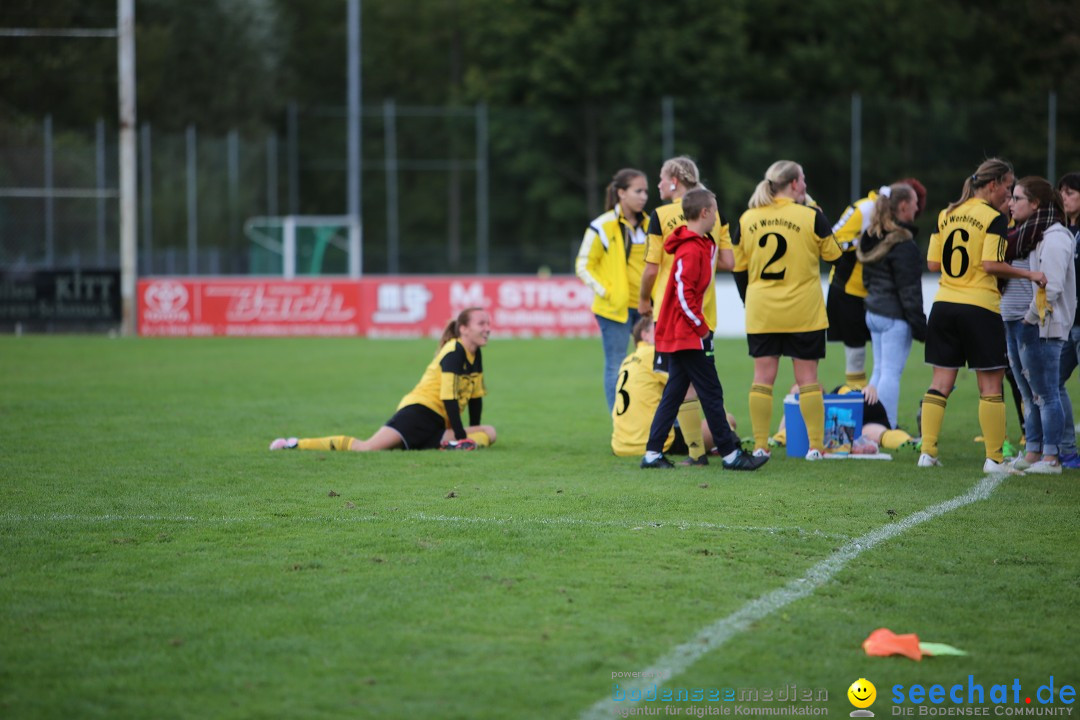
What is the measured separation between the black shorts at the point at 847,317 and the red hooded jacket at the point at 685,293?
2.28 m

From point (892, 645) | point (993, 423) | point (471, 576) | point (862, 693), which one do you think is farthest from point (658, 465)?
point (862, 693)

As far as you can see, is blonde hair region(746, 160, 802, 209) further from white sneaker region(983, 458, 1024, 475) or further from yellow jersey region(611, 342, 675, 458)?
white sneaker region(983, 458, 1024, 475)

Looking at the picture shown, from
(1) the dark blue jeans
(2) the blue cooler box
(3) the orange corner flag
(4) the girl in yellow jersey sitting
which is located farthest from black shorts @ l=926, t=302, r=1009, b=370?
(3) the orange corner flag

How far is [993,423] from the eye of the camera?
8.73m

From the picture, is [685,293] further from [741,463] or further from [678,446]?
[678,446]

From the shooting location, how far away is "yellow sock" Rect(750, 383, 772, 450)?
360 inches

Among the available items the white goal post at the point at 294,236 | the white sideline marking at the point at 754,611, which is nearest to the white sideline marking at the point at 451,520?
the white sideline marking at the point at 754,611

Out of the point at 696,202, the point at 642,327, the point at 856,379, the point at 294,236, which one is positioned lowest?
the point at 856,379

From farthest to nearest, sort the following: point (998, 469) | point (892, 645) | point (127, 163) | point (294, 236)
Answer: point (294, 236), point (127, 163), point (998, 469), point (892, 645)

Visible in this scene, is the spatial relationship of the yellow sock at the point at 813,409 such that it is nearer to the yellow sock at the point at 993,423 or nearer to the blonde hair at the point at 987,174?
the yellow sock at the point at 993,423

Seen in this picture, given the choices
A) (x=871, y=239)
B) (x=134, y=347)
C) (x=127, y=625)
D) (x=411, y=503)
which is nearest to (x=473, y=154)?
(x=134, y=347)

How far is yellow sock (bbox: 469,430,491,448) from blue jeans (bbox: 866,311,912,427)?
10.0 ft

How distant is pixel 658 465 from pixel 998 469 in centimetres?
228

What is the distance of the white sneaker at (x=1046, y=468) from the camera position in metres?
8.72
